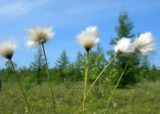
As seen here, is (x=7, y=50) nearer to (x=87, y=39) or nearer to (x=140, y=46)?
(x=87, y=39)

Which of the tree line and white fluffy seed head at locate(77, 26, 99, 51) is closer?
white fluffy seed head at locate(77, 26, 99, 51)

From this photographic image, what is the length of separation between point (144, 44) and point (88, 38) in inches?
13.7

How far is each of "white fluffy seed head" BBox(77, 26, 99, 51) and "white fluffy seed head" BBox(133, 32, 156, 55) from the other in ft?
0.82

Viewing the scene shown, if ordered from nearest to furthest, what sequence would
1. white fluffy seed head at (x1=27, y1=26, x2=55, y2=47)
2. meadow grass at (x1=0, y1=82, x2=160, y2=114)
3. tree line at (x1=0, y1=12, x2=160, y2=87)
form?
white fluffy seed head at (x1=27, y1=26, x2=55, y2=47), meadow grass at (x1=0, y1=82, x2=160, y2=114), tree line at (x1=0, y1=12, x2=160, y2=87)

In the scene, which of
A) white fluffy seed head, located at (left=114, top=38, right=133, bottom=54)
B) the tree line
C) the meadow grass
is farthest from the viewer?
the tree line

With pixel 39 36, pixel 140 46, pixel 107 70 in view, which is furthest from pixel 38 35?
pixel 107 70

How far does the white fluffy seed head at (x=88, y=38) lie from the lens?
10.8ft

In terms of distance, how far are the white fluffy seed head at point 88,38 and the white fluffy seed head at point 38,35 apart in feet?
0.66

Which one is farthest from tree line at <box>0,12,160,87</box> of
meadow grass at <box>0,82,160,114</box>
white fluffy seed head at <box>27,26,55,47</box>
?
white fluffy seed head at <box>27,26,55,47</box>

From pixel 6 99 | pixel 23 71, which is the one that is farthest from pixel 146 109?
pixel 23 71

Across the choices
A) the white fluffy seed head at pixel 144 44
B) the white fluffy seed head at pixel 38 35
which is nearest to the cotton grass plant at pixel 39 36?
the white fluffy seed head at pixel 38 35

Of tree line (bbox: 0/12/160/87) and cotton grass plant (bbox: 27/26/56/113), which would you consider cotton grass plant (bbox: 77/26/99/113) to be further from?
tree line (bbox: 0/12/160/87)

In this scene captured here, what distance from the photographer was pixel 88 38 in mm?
3309

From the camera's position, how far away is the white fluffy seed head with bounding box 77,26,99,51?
3281mm
